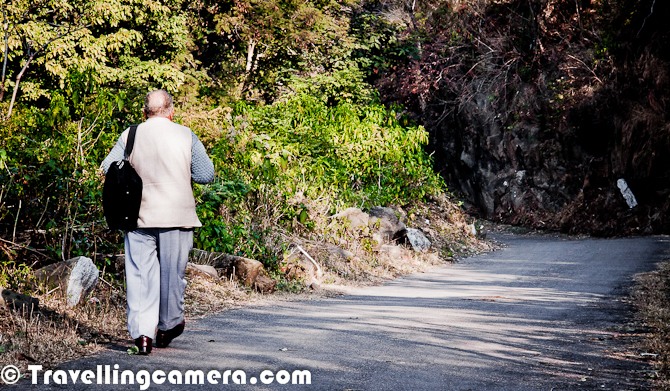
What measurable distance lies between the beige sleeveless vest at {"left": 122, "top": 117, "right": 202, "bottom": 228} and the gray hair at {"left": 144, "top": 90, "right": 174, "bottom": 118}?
8cm

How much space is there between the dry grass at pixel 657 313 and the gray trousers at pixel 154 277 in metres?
3.41

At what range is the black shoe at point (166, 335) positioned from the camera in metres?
5.04

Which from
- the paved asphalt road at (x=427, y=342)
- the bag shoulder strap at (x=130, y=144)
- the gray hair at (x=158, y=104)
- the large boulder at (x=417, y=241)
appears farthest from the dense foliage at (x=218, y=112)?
the gray hair at (x=158, y=104)

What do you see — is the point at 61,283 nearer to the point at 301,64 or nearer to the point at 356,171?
the point at 356,171

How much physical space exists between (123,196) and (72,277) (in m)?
2.10

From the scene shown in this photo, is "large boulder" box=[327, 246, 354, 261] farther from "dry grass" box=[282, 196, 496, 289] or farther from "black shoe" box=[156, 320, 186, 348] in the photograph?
"black shoe" box=[156, 320, 186, 348]

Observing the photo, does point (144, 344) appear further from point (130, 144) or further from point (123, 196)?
point (130, 144)

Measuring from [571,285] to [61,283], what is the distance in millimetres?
7304

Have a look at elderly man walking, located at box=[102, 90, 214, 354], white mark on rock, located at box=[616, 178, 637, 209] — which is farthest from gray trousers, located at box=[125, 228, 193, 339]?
white mark on rock, located at box=[616, 178, 637, 209]

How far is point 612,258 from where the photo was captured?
13.8 metres

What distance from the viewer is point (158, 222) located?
4809mm

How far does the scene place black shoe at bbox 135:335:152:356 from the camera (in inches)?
189

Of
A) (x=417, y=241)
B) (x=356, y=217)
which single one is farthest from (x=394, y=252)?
(x=417, y=241)

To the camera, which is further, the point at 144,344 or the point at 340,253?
the point at 340,253
